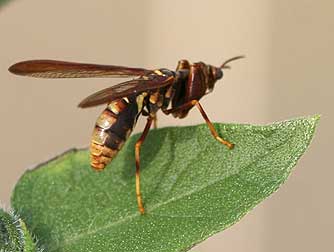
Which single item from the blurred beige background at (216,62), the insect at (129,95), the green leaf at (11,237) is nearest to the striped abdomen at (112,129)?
the insect at (129,95)

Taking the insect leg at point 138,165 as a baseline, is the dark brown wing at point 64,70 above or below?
above

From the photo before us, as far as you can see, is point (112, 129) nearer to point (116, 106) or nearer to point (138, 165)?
point (116, 106)

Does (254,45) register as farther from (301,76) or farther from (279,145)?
(279,145)

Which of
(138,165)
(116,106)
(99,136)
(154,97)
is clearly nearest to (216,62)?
(154,97)

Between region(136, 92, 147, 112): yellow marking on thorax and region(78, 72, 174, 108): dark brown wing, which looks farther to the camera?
region(136, 92, 147, 112): yellow marking on thorax

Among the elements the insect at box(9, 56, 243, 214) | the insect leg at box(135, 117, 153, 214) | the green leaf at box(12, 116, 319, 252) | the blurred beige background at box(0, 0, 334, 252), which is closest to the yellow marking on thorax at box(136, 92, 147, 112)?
the insect at box(9, 56, 243, 214)

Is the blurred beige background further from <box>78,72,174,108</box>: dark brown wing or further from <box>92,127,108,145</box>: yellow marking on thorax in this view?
<box>92,127,108,145</box>: yellow marking on thorax

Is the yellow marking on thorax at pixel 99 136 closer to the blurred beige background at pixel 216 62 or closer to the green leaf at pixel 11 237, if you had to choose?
the green leaf at pixel 11 237
